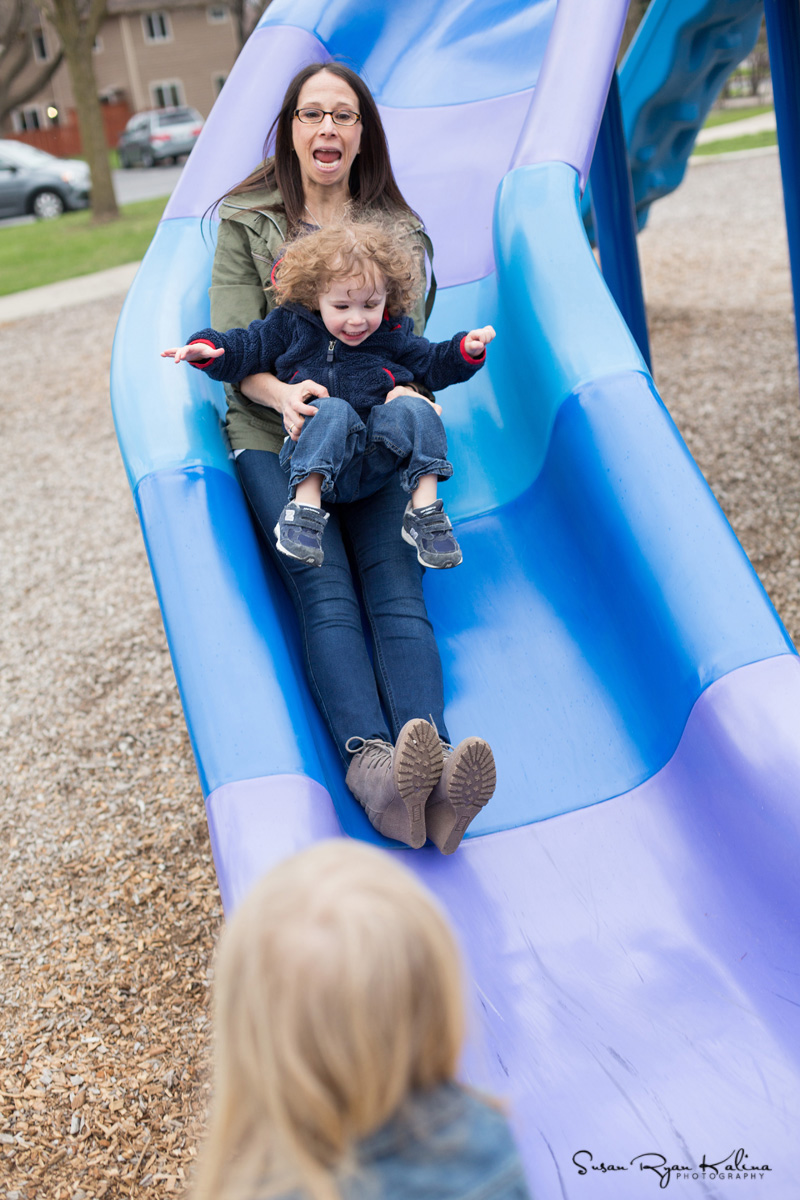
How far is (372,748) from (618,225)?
11.1 feet

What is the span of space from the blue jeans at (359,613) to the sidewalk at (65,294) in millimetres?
7875

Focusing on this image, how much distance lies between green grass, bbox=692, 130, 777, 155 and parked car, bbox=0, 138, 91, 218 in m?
9.28

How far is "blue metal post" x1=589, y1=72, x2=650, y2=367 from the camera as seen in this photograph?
468cm

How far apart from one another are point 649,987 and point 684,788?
0.41m

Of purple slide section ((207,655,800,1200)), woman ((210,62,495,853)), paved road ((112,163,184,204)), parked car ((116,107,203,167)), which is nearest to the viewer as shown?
purple slide section ((207,655,800,1200))

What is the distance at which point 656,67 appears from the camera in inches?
200

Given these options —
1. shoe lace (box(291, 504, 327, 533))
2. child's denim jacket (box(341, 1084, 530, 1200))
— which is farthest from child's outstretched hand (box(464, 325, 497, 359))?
child's denim jacket (box(341, 1084, 530, 1200))

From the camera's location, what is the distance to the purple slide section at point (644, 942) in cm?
162

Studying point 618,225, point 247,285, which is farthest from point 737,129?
point 247,285

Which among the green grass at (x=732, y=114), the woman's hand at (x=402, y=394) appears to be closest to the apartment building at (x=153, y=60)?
the green grass at (x=732, y=114)

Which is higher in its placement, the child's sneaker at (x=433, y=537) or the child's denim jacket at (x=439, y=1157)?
the child's denim jacket at (x=439, y=1157)

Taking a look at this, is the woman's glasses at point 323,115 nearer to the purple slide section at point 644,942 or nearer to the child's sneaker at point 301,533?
the child's sneaker at point 301,533

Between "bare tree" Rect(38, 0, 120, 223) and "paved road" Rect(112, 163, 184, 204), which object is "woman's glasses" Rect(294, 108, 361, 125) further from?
"paved road" Rect(112, 163, 184, 204)

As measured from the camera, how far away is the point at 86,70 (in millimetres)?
13734
